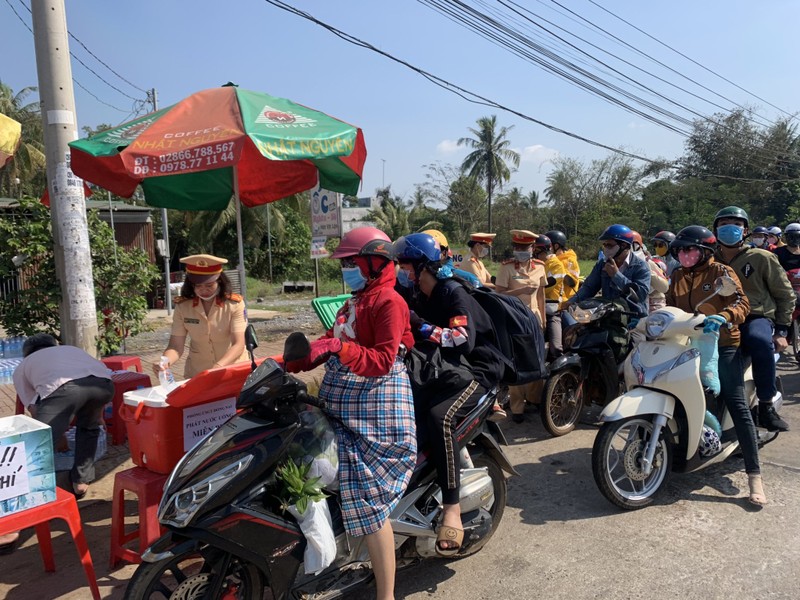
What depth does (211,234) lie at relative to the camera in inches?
930

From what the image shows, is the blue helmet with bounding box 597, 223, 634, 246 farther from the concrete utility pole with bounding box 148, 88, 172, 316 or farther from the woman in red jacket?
the concrete utility pole with bounding box 148, 88, 172, 316

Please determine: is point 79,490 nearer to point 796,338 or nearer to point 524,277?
point 524,277

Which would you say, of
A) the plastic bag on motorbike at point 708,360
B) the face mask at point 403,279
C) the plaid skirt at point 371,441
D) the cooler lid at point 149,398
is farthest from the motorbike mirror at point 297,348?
the plastic bag on motorbike at point 708,360

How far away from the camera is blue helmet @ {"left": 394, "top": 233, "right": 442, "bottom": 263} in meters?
3.36

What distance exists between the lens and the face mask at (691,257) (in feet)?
13.7

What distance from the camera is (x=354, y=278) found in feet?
9.34

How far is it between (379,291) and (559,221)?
129ft

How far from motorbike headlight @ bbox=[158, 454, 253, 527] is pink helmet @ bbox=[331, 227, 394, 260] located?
1.01 metres

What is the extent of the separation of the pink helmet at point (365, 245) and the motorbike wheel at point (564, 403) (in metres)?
2.96

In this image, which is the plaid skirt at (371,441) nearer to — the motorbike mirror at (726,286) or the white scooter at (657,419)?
the white scooter at (657,419)

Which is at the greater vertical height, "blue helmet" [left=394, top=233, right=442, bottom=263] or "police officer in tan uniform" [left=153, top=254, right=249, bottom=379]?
"blue helmet" [left=394, top=233, right=442, bottom=263]

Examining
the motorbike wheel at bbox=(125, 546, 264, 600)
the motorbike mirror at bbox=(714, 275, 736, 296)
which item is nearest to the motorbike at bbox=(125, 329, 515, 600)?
the motorbike wheel at bbox=(125, 546, 264, 600)

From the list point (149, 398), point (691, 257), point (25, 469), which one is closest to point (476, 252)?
point (691, 257)

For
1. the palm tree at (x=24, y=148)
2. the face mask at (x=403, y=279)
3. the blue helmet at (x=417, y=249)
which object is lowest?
the face mask at (x=403, y=279)
